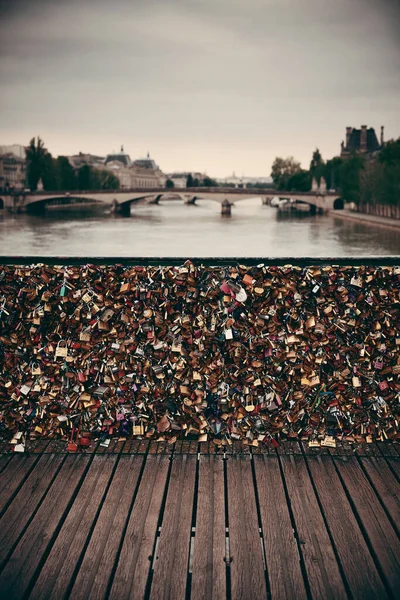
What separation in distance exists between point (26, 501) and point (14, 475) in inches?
11.3

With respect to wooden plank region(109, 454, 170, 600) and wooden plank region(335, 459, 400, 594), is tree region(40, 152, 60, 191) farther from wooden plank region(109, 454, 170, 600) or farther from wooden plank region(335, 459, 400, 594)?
wooden plank region(335, 459, 400, 594)

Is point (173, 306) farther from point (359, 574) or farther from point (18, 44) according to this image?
point (18, 44)

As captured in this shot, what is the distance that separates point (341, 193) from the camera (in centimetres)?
6519

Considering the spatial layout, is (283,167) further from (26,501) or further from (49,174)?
(26,501)

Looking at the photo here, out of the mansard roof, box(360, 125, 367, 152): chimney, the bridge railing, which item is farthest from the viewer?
the mansard roof

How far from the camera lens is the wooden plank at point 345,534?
2.36m

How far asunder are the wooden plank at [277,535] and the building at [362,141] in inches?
3662

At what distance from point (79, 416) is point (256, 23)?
47.8 m

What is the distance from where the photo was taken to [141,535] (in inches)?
105

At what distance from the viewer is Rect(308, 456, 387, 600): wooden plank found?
2357mm

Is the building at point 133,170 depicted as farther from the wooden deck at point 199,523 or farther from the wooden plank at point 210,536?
the wooden plank at point 210,536

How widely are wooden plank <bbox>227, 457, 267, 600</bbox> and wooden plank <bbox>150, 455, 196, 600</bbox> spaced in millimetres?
196

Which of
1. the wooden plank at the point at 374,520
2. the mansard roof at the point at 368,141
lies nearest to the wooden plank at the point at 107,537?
the wooden plank at the point at 374,520

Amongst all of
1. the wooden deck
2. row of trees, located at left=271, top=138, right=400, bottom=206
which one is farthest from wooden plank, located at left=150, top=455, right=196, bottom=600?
row of trees, located at left=271, top=138, right=400, bottom=206
